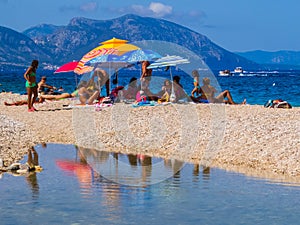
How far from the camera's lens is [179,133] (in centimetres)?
1614

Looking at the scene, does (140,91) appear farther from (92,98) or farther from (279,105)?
(279,105)

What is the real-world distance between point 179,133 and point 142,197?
219 inches

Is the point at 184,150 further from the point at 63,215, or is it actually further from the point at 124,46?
the point at 124,46

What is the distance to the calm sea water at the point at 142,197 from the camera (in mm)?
9438

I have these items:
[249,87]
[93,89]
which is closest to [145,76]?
[93,89]

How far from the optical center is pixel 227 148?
1462cm

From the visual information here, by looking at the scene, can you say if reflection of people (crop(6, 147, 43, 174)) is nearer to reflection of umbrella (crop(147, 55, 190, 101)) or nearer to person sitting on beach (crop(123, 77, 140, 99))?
reflection of umbrella (crop(147, 55, 190, 101))

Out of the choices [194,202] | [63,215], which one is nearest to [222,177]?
[194,202]

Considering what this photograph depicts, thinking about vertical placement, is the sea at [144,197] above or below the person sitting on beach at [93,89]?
below

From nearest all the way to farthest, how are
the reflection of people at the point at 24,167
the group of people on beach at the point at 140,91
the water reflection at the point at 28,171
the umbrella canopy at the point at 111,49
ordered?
the water reflection at the point at 28,171
the reflection of people at the point at 24,167
the group of people on beach at the point at 140,91
the umbrella canopy at the point at 111,49

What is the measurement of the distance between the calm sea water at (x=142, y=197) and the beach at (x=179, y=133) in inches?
36.3

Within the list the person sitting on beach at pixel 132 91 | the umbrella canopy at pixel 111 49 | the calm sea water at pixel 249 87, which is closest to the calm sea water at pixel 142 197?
the person sitting on beach at pixel 132 91

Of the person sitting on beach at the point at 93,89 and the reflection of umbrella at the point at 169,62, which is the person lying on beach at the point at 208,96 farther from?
the person sitting on beach at the point at 93,89

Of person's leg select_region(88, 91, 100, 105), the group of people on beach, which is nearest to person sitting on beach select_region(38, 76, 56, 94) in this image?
the group of people on beach
